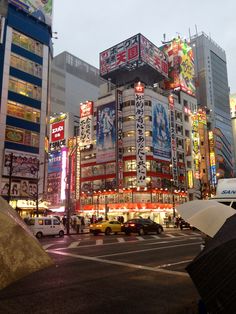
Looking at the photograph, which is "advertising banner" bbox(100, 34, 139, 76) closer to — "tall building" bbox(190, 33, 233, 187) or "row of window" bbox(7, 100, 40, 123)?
"row of window" bbox(7, 100, 40, 123)

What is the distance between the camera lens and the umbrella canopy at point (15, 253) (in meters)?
2.31

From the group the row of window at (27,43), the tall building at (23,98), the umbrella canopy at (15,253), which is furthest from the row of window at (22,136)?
the umbrella canopy at (15,253)

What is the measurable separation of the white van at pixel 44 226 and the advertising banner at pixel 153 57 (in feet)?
159

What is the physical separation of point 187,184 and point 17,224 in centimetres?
6915

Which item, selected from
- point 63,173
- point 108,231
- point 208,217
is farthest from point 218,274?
point 63,173

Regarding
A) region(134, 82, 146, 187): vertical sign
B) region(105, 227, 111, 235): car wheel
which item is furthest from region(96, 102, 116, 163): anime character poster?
region(105, 227, 111, 235): car wheel

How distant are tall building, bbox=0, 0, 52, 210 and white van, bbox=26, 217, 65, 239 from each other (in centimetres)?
1351

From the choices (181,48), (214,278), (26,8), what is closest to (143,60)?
(181,48)

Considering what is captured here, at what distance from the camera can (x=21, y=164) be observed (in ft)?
139

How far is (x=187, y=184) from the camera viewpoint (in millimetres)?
69625

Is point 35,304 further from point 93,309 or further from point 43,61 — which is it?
point 43,61

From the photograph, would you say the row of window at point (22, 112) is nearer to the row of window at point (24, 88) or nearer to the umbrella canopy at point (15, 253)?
the row of window at point (24, 88)

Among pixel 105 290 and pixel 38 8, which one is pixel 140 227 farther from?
pixel 38 8

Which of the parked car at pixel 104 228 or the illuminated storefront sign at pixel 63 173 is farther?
the illuminated storefront sign at pixel 63 173
